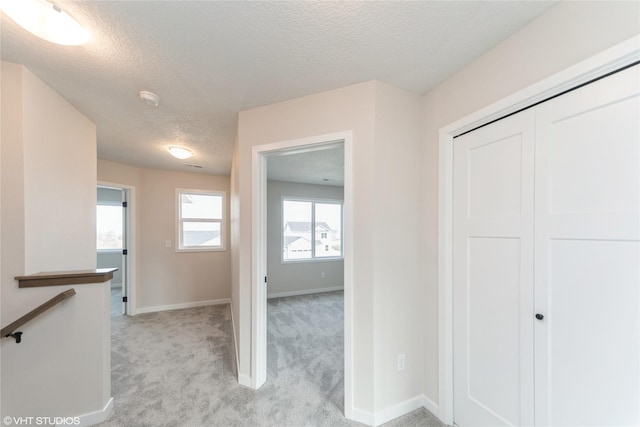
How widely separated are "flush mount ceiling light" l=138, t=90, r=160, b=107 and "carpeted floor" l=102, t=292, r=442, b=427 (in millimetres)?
2369

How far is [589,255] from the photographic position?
1.11 m

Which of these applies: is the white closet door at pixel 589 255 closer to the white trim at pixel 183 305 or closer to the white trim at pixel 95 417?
the white trim at pixel 95 417

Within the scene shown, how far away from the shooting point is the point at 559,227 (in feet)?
3.96

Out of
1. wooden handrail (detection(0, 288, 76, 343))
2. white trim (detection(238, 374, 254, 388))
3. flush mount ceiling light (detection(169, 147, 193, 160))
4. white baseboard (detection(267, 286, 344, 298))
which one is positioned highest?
flush mount ceiling light (detection(169, 147, 193, 160))

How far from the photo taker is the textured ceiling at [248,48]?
121 cm

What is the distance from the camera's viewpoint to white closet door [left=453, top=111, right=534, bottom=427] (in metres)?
1.35

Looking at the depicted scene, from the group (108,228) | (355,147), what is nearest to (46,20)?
(355,147)

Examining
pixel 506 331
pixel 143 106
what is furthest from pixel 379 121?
pixel 143 106

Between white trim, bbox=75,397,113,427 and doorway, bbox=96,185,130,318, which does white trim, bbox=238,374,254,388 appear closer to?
white trim, bbox=75,397,113,427

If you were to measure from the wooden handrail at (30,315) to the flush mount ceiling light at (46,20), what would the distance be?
1505mm

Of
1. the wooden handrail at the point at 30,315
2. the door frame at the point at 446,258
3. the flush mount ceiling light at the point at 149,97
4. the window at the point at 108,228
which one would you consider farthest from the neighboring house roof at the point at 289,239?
the window at the point at 108,228

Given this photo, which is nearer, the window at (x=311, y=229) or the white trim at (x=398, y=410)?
the white trim at (x=398, y=410)

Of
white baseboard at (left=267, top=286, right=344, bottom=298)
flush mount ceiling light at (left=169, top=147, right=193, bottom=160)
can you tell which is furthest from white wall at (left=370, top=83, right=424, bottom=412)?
white baseboard at (left=267, top=286, right=344, bottom=298)

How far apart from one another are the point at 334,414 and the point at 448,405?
80 centimetres
